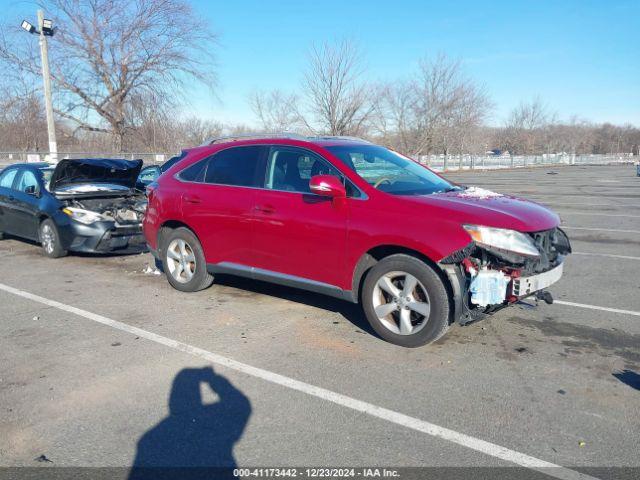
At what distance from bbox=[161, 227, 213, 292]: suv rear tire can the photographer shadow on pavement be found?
7.64ft

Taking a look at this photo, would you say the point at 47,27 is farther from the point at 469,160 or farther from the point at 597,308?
the point at 469,160

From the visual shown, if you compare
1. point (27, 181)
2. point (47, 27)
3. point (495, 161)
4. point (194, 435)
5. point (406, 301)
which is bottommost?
point (194, 435)

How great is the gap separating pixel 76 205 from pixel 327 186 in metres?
5.53

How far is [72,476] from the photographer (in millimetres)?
2789

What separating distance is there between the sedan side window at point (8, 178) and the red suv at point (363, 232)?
472 cm

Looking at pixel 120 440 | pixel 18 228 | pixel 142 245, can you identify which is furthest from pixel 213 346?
pixel 18 228

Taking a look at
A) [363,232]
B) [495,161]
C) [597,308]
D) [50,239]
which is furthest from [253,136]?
[495,161]

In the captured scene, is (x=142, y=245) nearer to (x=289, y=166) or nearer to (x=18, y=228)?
(x=18, y=228)

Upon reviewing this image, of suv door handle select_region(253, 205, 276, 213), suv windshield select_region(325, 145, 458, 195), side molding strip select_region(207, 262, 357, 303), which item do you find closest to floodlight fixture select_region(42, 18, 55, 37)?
side molding strip select_region(207, 262, 357, 303)

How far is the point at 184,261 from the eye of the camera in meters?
6.30

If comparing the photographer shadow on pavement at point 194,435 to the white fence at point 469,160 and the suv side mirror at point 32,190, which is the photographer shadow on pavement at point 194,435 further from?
the white fence at point 469,160

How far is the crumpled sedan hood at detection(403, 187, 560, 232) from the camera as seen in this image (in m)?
4.18

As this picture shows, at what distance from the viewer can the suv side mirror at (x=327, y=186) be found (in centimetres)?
460

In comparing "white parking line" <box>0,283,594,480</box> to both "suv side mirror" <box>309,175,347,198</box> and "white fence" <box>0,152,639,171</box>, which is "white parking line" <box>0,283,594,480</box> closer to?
"suv side mirror" <box>309,175,347,198</box>
